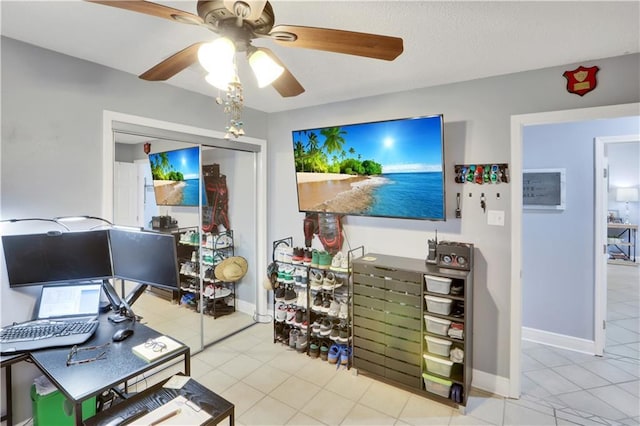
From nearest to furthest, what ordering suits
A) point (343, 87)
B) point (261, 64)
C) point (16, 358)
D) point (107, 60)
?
1. point (261, 64)
2. point (16, 358)
3. point (107, 60)
4. point (343, 87)

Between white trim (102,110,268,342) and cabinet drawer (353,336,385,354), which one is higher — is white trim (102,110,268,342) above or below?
above

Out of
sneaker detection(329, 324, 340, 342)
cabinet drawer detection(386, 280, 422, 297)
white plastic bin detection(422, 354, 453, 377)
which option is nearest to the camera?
white plastic bin detection(422, 354, 453, 377)

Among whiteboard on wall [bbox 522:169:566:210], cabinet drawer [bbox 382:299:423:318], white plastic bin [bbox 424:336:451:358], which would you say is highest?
whiteboard on wall [bbox 522:169:566:210]

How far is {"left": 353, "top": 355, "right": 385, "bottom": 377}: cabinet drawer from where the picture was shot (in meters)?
2.52

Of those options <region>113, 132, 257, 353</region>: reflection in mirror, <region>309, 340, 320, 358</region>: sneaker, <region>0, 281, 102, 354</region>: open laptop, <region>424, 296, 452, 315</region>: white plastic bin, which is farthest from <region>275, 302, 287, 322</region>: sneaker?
<region>0, 281, 102, 354</region>: open laptop

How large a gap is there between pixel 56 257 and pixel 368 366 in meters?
2.36

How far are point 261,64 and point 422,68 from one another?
1440 millimetres

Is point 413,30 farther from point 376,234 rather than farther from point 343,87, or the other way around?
point 376,234

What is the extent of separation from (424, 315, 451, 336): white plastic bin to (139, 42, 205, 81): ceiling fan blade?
2.23 m

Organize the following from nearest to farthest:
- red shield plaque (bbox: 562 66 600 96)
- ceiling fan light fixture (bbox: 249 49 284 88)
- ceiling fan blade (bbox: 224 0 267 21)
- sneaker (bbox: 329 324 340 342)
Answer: ceiling fan blade (bbox: 224 0 267 21), ceiling fan light fixture (bbox: 249 49 284 88), red shield plaque (bbox: 562 66 600 96), sneaker (bbox: 329 324 340 342)

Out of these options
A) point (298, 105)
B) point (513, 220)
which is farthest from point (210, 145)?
point (513, 220)

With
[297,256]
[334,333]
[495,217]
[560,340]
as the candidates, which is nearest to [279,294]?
[297,256]

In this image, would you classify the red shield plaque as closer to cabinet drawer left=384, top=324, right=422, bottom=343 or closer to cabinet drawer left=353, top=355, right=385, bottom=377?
cabinet drawer left=384, top=324, right=422, bottom=343

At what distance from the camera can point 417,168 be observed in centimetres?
243
